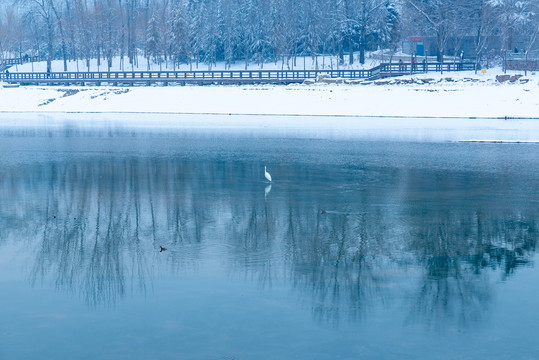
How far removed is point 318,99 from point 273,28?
29.8m

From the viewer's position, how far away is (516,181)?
20.8m

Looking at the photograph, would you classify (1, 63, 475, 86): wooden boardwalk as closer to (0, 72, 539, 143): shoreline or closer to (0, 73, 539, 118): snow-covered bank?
(0, 72, 539, 143): shoreline

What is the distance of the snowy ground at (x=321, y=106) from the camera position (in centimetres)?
4138

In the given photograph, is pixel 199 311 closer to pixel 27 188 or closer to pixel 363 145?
pixel 27 188

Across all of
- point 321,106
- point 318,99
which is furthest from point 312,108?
point 318,99

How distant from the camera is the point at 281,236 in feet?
44.8

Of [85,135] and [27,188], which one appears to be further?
[85,135]

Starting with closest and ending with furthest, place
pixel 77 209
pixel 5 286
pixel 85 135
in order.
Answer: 1. pixel 5 286
2. pixel 77 209
3. pixel 85 135

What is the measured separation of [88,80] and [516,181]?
55.5m

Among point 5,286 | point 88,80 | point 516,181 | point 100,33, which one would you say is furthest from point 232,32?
point 5,286

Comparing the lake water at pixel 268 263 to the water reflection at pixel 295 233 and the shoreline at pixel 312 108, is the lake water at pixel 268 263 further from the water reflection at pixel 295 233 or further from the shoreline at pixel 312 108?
the shoreline at pixel 312 108

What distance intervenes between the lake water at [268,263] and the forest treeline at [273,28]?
50547 mm

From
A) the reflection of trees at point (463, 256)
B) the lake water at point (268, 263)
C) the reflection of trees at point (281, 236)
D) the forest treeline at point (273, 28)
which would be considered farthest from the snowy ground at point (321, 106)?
the reflection of trees at point (463, 256)

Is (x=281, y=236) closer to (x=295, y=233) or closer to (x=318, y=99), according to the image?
(x=295, y=233)
